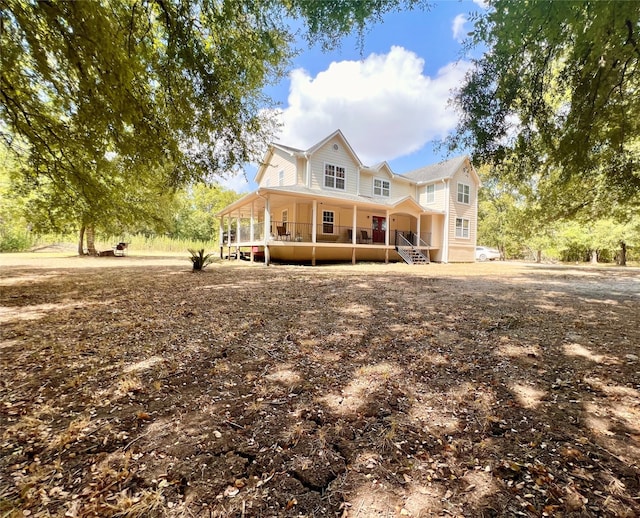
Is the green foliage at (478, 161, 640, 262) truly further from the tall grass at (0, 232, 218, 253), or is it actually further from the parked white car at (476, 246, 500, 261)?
the tall grass at (0, 232, 218, 253)

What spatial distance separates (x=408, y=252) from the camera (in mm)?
18500

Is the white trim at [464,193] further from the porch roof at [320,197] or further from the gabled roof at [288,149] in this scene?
the gabled roof at [288,149]

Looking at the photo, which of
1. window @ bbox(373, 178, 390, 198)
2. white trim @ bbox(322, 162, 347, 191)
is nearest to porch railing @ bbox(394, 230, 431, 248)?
window @ bbox(373, 178, 390, 198)

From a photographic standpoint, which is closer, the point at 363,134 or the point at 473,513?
the point at 473,513

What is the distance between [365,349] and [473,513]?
198 cm

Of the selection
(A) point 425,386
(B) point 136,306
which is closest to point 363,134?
(B) point 136,306

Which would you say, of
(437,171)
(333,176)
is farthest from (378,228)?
(437,171)

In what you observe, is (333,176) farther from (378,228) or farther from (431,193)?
(431,193)

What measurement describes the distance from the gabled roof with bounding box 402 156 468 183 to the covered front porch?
265 centimetres

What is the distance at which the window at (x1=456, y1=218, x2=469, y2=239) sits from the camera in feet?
67.5

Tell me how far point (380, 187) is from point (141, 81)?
15.9 meters

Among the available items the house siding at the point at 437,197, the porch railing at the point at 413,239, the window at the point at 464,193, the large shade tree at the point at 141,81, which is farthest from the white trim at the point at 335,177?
the large shade tree at the point at 141,81

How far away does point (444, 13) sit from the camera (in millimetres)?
4758

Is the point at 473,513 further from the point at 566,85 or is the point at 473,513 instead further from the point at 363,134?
the point at 363,134
